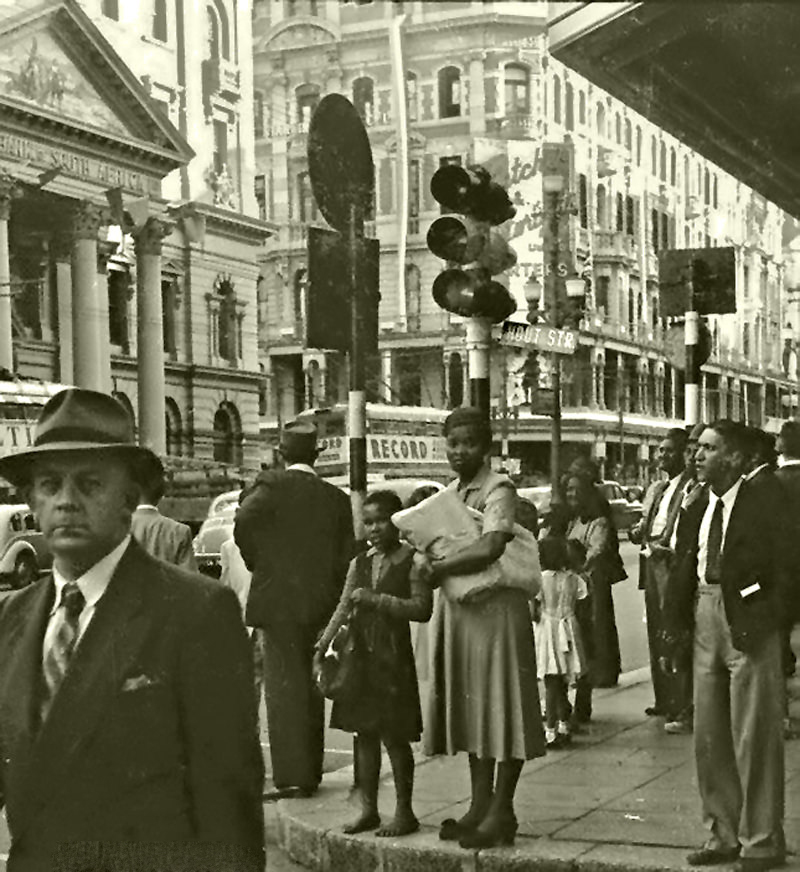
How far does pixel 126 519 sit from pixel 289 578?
5.20m

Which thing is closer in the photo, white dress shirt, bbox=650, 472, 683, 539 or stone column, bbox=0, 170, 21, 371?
white dress shirt, bbox=650, 472, 683, 539

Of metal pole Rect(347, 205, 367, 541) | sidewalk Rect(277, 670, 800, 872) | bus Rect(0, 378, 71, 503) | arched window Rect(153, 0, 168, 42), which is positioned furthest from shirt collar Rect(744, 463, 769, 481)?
bus Rect(0, 378, 71, 503)

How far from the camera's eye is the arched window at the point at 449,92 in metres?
21.1

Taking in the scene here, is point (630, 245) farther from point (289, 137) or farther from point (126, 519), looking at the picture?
point (126, 519)

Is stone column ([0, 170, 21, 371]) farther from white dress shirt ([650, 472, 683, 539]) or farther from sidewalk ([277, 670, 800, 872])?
sidewalk ([277, 670, 800, 872])

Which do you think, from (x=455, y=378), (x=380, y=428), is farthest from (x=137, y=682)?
(x=455, y=378)

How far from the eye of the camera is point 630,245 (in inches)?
1176

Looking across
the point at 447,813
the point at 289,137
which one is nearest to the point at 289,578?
the point at 447,813

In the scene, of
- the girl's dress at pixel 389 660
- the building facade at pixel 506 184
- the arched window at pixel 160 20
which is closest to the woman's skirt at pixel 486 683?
the girl's dress at pixel 389 660

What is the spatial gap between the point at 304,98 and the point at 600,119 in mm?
5476

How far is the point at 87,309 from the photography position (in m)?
29.8

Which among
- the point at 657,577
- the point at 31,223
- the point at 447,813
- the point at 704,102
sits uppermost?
the point at 31,223

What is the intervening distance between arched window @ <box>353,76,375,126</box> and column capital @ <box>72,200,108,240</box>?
18.6ft

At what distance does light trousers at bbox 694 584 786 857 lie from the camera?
621 centimetres
